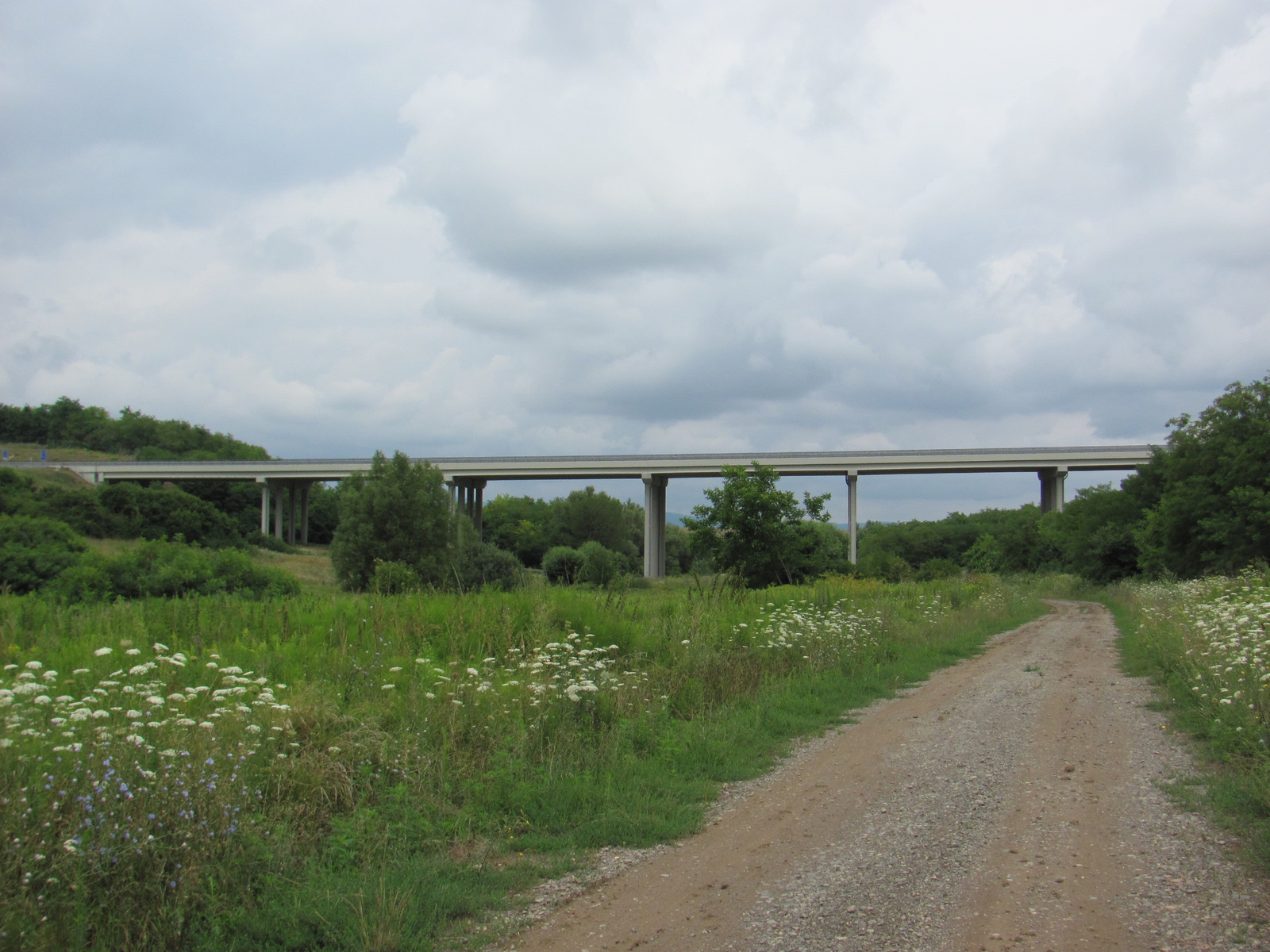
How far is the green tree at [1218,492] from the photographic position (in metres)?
30.0

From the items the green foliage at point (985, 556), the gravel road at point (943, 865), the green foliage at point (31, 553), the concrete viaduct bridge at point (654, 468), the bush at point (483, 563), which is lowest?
the green foliage at point (985, 556)

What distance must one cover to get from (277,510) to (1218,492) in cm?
8784

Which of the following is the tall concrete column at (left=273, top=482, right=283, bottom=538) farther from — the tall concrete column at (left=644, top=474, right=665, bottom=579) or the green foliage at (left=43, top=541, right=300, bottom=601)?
the green foliage at (left=43, top=541, right=300, bottom=601)

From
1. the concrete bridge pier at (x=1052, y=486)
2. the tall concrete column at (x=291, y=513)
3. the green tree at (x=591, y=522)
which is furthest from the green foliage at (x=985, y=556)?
the tall concrete column at (x=291, y=513)

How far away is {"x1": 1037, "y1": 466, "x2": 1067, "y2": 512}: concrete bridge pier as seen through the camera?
244 feet

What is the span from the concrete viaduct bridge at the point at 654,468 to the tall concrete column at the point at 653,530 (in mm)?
101

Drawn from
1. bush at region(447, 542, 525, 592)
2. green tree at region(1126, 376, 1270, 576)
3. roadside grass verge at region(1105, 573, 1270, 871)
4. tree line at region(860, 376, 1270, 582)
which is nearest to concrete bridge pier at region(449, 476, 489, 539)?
bush at region(447, 542, 525, 592)

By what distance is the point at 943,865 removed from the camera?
512 centimetres

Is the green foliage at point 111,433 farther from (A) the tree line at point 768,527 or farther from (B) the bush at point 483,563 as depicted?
(B) the bush at point 483,563

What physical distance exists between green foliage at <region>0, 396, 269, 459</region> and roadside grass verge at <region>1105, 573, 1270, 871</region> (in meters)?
134

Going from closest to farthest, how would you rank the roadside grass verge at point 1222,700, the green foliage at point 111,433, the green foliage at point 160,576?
the roadside grass verge at point 1222,700
the green foliage at point 160,576
the green foliage at point 111,433

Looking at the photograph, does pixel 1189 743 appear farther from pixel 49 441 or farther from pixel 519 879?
A: pixel 49 441

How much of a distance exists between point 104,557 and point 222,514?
64684 mm

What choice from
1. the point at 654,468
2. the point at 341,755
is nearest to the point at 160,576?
the point at 341,755
